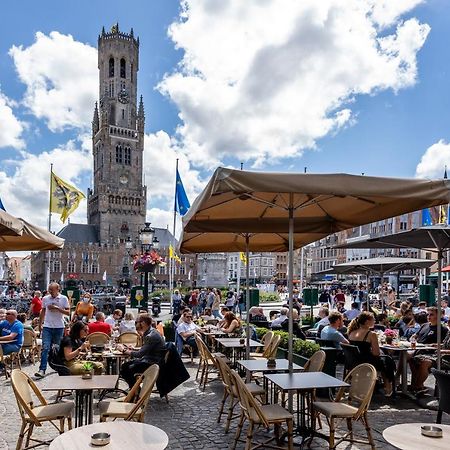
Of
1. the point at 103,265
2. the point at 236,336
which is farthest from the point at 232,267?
the point at 236,336

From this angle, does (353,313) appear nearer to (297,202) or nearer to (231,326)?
(231,326)

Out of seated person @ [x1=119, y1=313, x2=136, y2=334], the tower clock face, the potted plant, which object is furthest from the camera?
the tower clock face

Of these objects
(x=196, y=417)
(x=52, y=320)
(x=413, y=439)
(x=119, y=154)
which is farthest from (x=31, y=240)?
(x=119, y=154)

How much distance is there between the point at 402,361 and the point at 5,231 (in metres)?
6.60

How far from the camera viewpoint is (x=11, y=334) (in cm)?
948


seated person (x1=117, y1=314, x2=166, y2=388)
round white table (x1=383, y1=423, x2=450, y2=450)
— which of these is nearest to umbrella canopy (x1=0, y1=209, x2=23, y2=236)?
seated person (x1=117, y1=314, x2=166, y2=388)

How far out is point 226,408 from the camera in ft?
24.2

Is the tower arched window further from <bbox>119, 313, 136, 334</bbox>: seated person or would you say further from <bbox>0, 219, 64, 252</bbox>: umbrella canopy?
<bbox>0, 219, 64, 252</bbox>: umbrella canopy

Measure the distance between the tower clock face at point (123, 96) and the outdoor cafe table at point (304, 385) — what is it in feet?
314

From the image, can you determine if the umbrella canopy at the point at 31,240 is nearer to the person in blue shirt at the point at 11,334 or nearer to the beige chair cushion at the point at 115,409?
the person in blue shirt at the point at 11,334

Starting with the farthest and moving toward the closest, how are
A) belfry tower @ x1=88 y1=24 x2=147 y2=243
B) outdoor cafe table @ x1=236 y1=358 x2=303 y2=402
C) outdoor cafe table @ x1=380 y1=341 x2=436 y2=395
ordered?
1. belfry tower @ x1=88 y1=24 x2=147 y2=243
2. outdoor cafe table @ x1=380 y1=341 x2=436 y2=395
3. outdoor cafe table @ x1=236 y1=358 x2=303 y2=402

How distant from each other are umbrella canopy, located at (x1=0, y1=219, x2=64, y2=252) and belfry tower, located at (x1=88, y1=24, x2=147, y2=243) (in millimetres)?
85781

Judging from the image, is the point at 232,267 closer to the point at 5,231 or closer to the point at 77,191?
the point at 77,191

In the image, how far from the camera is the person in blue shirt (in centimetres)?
936
